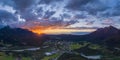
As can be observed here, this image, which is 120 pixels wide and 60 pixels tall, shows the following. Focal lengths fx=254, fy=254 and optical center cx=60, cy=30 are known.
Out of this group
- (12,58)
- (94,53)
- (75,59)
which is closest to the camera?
(75,59)

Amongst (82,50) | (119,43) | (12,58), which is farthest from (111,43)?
A: (12,58)

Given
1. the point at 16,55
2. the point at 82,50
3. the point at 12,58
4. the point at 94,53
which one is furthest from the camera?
the point at 82,50

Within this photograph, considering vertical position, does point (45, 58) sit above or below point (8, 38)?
below

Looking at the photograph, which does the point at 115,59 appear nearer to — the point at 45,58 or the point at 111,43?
the point at 45,58

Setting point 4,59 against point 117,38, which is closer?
point 4,59

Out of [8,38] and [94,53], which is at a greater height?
[8,38]

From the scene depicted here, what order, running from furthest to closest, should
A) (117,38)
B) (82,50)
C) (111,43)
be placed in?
(117,38), (111,43), (82,50)

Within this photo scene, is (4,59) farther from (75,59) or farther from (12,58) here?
(75,59)

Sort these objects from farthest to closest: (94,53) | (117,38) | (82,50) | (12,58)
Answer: (117,38) → (82,50) → (94,53) → (12,58)

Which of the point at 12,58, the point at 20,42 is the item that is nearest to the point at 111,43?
the point at 20,42
